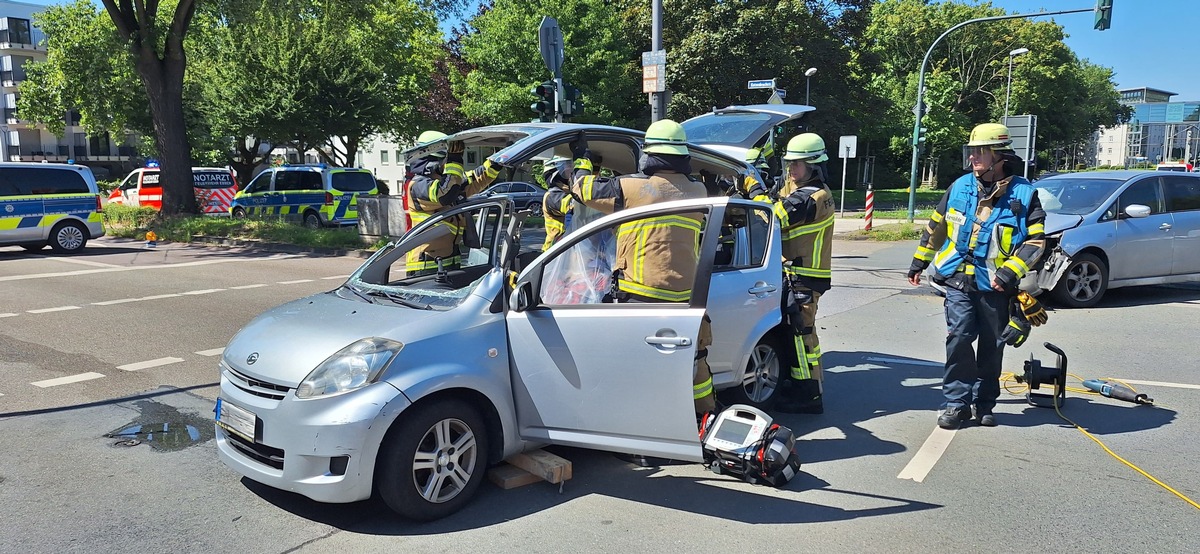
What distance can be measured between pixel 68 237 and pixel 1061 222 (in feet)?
55.4

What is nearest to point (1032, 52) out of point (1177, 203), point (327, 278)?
point (1177, 203)

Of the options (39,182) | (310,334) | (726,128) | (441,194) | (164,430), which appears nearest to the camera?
(310,334)

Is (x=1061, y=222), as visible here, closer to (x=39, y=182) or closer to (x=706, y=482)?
(x=706, y=482)

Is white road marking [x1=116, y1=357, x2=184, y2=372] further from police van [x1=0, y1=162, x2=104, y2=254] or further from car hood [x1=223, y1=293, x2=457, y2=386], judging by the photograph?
police van [x1=0, y1=162, x2=104, y2=254]

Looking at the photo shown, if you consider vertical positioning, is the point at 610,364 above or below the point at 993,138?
below

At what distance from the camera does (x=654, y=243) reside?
426 cm

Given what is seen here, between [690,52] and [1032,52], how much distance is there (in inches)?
1162

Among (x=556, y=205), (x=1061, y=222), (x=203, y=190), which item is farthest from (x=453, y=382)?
(x=203, y=190)

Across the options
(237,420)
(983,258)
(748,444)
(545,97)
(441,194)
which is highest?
(545,97)

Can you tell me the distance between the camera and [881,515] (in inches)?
153

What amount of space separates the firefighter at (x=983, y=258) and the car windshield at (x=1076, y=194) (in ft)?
17.8

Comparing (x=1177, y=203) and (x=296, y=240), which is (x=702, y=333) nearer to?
(x=1177, y=203)

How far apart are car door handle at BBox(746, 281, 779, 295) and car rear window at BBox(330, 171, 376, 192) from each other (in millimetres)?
18537

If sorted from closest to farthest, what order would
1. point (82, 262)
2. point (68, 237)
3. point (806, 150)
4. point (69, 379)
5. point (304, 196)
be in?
point (806, 150) < point (69, 379) < point (82, 262) < point (68, 237) < point (304, 196)
